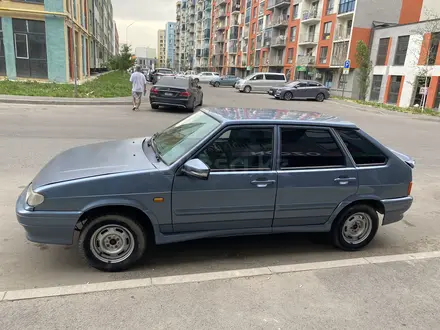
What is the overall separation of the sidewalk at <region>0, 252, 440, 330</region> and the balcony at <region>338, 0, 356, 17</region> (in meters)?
37.3

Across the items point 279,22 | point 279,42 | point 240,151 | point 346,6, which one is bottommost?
point 240,151

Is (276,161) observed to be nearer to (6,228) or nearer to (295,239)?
(295,239)

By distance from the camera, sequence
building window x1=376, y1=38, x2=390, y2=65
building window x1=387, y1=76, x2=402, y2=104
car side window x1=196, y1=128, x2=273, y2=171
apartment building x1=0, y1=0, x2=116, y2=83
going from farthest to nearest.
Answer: building window x1=376, y1=38, x2=390, y2=65, building window x1=387, y1=76, x2=402, y2=104, apartment building x1=0, y1=0, x2=116, y2=83, car side window x1=196, y1=128, x2=273, y2=171

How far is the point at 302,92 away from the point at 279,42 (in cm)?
2601

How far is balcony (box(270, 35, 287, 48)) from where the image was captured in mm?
49463

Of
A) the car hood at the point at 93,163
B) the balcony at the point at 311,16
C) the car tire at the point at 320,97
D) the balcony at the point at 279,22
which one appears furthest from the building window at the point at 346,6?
the car hood at the point at 93,163

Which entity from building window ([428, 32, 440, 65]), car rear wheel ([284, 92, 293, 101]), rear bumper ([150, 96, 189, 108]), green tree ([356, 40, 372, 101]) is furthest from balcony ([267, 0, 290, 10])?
rear bumper ([150, 96, 189, 108])

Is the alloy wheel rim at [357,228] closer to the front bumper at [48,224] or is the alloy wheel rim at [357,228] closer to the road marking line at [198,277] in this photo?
the road marking line at [198,277]

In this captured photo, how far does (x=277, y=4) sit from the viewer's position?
5088cm

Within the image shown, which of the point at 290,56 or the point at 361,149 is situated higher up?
the point at 290,56

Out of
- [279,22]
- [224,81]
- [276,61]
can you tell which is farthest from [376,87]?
[279,22]

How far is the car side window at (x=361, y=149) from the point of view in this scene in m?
3.80

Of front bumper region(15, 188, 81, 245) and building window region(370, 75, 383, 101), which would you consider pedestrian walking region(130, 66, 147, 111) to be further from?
building window region(370, 75, 383, 101)

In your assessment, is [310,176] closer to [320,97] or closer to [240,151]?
[240,151]
